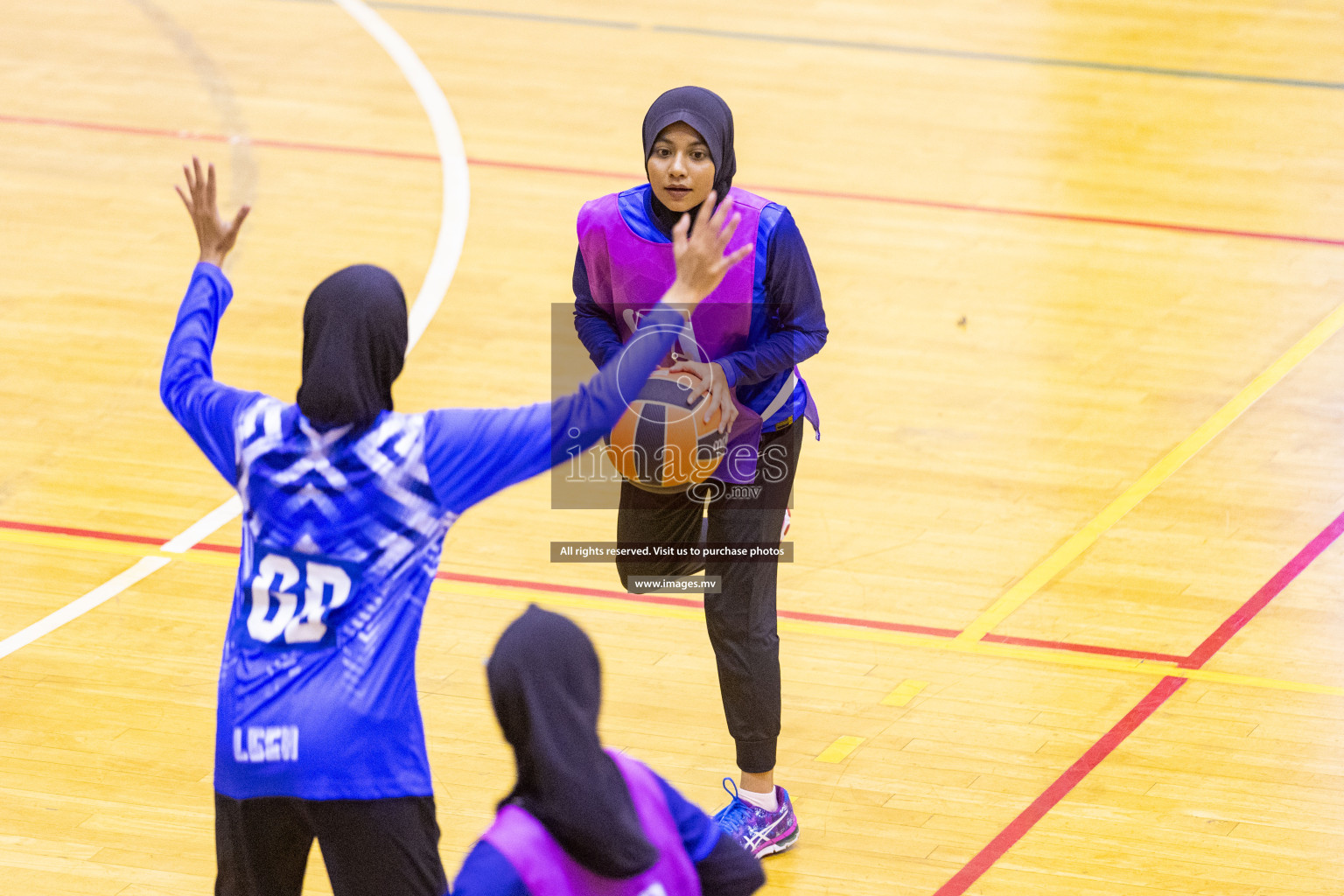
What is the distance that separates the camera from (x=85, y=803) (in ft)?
15.1

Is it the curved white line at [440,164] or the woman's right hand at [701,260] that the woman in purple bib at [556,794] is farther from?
the curved white line at [440,164]

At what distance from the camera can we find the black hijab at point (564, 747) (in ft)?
7.39

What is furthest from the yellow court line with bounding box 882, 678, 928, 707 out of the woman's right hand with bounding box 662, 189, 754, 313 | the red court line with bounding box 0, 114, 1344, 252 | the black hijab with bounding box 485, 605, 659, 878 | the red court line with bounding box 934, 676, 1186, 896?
the red court line with bounding box 0, 114, 1344, 252

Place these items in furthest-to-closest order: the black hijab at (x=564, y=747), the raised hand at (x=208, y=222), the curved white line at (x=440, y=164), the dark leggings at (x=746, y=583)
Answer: the curved white line at (x=440, y=164), the dark leggings at (x=746, y=583), the raised hand at (x=208, y=222), the black hijab at (x=564, y=747)

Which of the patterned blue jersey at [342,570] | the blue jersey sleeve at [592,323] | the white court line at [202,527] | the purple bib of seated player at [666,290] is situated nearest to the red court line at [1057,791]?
the purple bib of seated player at [666,290]

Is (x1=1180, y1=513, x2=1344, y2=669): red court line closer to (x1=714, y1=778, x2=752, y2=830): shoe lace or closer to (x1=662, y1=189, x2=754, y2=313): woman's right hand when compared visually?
(x1=714, y1=778, x2=752, y2=830): shoe lace

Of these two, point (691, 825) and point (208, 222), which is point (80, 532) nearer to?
point (208, 222)

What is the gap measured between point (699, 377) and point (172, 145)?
6577 millimetres

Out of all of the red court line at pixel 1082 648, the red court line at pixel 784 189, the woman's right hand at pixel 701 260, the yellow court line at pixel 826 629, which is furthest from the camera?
the red court line at pixel 784 189

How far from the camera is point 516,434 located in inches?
117

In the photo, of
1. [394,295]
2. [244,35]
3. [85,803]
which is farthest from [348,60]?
[394,295]

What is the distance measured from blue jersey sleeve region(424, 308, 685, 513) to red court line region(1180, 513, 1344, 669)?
2.99 m

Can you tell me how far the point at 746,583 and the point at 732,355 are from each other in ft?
1.94

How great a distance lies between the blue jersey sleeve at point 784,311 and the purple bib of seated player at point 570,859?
184 cm
